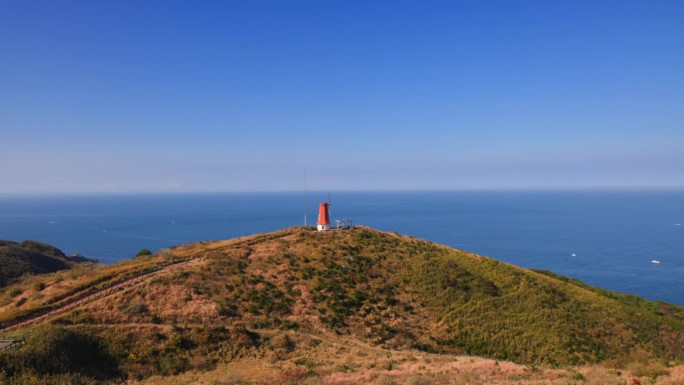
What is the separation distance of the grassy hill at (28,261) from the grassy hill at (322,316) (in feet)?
145

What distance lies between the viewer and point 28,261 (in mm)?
79125

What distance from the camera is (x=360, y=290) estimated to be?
39938mm

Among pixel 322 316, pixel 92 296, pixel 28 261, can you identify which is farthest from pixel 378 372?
pixel 28 261

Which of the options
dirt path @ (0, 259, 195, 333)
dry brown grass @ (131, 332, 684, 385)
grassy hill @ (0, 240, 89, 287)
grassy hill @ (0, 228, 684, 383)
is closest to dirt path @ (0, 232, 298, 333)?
dirt path @ (0, 259, 195, 333)

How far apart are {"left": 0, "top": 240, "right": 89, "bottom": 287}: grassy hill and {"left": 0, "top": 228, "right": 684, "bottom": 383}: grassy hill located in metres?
44.1

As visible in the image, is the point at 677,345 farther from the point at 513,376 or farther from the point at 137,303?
the point at 137,303

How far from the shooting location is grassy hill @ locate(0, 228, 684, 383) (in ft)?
83.9

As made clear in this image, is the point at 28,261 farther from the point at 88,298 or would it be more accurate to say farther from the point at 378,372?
the point at 378,372

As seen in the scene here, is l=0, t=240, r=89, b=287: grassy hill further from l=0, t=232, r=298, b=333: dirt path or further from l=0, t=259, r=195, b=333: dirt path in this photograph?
l=0, t=259, r=195, b=333: dirt path

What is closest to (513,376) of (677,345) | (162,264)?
(677,345)

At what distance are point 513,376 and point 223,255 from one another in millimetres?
31661

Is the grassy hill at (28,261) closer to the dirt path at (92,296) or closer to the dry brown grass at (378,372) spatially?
the dirt path at (92,296)

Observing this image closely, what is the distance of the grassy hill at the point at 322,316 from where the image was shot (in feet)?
83.9

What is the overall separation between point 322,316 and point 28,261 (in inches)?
3019
